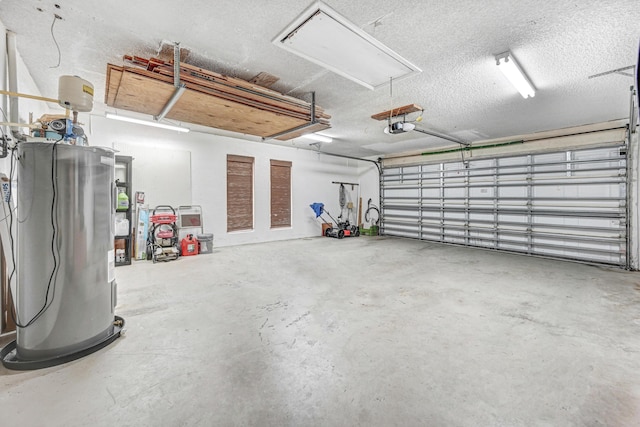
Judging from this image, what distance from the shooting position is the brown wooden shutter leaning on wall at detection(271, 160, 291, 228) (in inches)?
291

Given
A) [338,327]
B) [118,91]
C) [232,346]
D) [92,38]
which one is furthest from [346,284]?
[92,38]

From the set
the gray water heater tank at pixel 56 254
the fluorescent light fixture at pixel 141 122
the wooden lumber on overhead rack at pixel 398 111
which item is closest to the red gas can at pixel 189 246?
the fluorescent light fixture at pixel 141 122

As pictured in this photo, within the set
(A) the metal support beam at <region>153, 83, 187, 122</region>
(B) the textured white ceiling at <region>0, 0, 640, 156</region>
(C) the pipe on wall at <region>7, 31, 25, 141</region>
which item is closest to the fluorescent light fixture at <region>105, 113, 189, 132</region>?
(B) the textured white ceiling at <region>0, 0, 640, 156</region>

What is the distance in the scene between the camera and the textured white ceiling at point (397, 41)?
2.05m

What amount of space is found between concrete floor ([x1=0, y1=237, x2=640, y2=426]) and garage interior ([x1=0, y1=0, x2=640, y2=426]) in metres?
0.02

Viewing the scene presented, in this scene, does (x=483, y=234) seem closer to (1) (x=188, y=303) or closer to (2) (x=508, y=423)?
(2) (x=508, y=423)

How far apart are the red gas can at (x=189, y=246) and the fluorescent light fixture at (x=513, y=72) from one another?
576 centimetres

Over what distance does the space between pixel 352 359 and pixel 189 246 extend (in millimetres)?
4607

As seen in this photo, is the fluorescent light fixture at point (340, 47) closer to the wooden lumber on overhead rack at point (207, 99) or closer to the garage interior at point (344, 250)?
the garage interior at point (344, 250)

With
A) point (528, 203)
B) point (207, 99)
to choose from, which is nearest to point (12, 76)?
point (207, 99)

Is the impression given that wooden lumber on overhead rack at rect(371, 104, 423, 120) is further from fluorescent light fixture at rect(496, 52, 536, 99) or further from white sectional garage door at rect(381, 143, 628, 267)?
white sectional garage door at rect(381, 143, 628, 267)

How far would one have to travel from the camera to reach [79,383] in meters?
1.68

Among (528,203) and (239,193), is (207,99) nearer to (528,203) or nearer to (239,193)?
(239,193)

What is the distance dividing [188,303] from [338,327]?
1.77m
